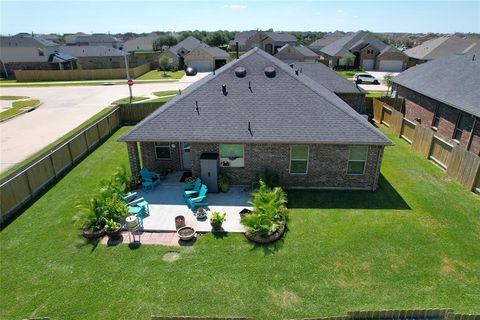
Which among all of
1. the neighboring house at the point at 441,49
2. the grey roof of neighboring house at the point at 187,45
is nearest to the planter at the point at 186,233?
the grey roof of neighboring house at the point at 187,45

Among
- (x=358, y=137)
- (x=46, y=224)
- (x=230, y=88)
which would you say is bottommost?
(x=46, y=224)

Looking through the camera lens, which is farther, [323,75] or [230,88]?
[323,75]

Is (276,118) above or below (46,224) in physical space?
above

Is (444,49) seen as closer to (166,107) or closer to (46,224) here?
(166,107)

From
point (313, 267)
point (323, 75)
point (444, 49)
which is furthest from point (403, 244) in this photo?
point (444, 49)

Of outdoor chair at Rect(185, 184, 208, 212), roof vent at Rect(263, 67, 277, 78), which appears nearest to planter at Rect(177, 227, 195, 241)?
outdoor chair at Rect(185, 184, 208, 212)

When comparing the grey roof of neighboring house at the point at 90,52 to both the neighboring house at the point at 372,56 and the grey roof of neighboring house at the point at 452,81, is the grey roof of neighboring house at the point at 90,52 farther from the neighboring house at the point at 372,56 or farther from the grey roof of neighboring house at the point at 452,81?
the grey roof of neighboring house at the point at 452,81
